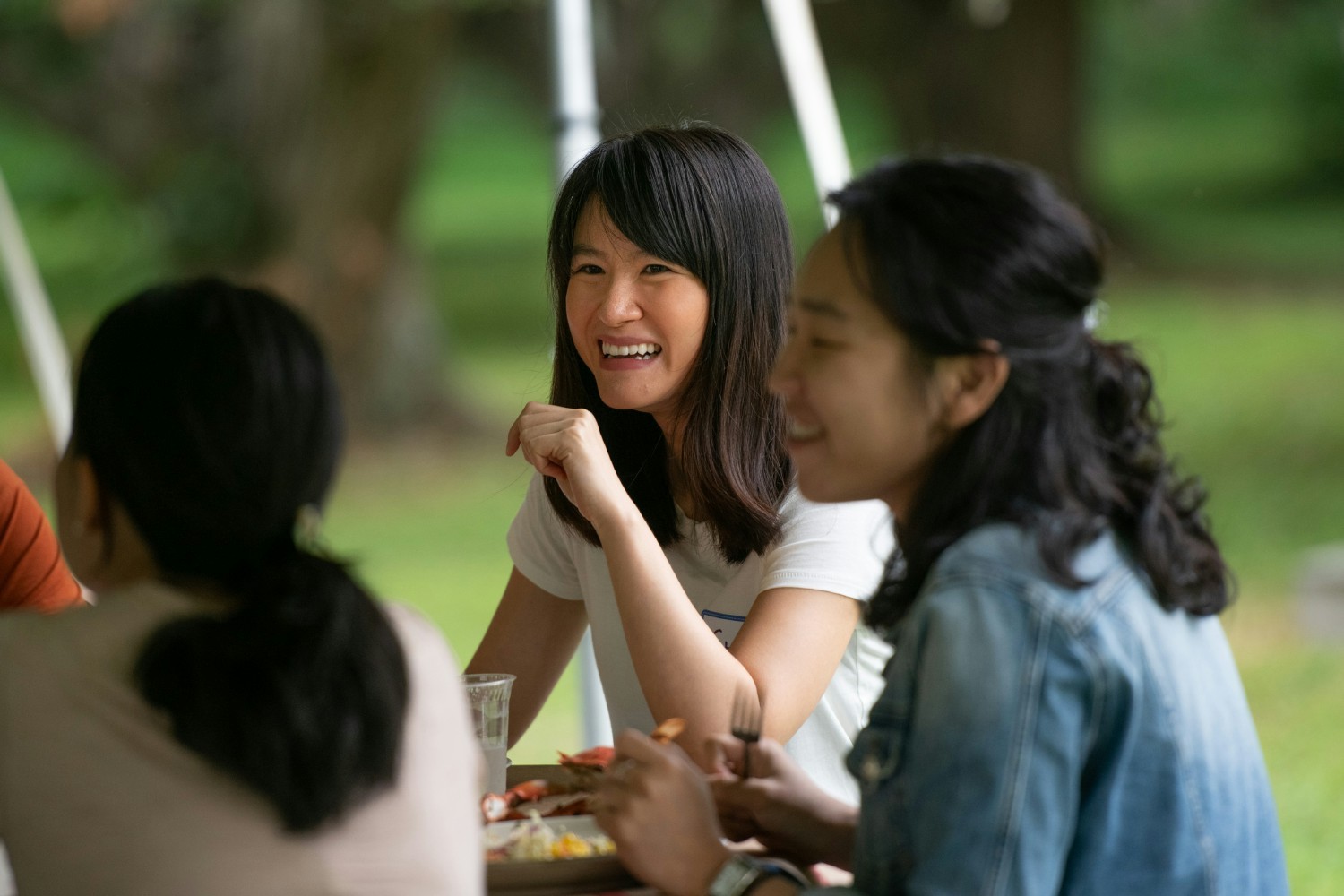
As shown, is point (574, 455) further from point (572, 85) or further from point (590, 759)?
point (572, 85)

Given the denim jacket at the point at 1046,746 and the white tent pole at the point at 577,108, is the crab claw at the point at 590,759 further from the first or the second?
the white tent pole at the point at 577,108

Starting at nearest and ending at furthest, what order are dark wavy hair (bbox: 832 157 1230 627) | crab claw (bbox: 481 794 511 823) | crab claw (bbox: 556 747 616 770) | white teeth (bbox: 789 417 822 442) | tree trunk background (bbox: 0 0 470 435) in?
1. dark wavy hair (bbox: 832 157 1230 627)
2. white teeth (bbox: 789 417 822 442)
3. crab claw (bbox: 481 794 511 823)
4. crab claw (bbox: 556 747 616 770)
5. tree trunk background (bbox: 0 0 470 435)

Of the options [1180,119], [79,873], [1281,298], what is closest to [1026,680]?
[79,873]

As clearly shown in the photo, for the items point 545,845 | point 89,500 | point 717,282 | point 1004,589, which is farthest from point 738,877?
point 717,282

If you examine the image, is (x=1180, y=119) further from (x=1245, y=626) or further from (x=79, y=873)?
(x=79, y=873)

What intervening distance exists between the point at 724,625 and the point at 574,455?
350 millimetres

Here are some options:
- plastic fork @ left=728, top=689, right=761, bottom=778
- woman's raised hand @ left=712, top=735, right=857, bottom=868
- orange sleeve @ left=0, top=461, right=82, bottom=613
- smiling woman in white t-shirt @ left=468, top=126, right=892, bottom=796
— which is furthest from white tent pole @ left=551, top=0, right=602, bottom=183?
woman's raised hand @ left=712, top=735, right=857, bottom=868

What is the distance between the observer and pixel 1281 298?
484 inches

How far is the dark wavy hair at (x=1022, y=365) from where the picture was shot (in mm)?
1284

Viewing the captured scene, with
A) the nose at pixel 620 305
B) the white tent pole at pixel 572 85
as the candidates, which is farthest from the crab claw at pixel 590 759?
the white tent pole at pixel 572 85

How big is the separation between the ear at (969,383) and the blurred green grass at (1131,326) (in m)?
3.38

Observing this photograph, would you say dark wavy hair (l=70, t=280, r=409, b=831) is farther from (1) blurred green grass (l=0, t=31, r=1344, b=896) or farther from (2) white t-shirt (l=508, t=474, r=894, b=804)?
(1) blurred green grass (l=0, t=31, r=1344, b=896)

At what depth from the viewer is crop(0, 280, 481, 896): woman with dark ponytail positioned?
1.15 m

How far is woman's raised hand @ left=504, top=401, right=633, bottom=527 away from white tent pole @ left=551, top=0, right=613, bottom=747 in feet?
3.72
